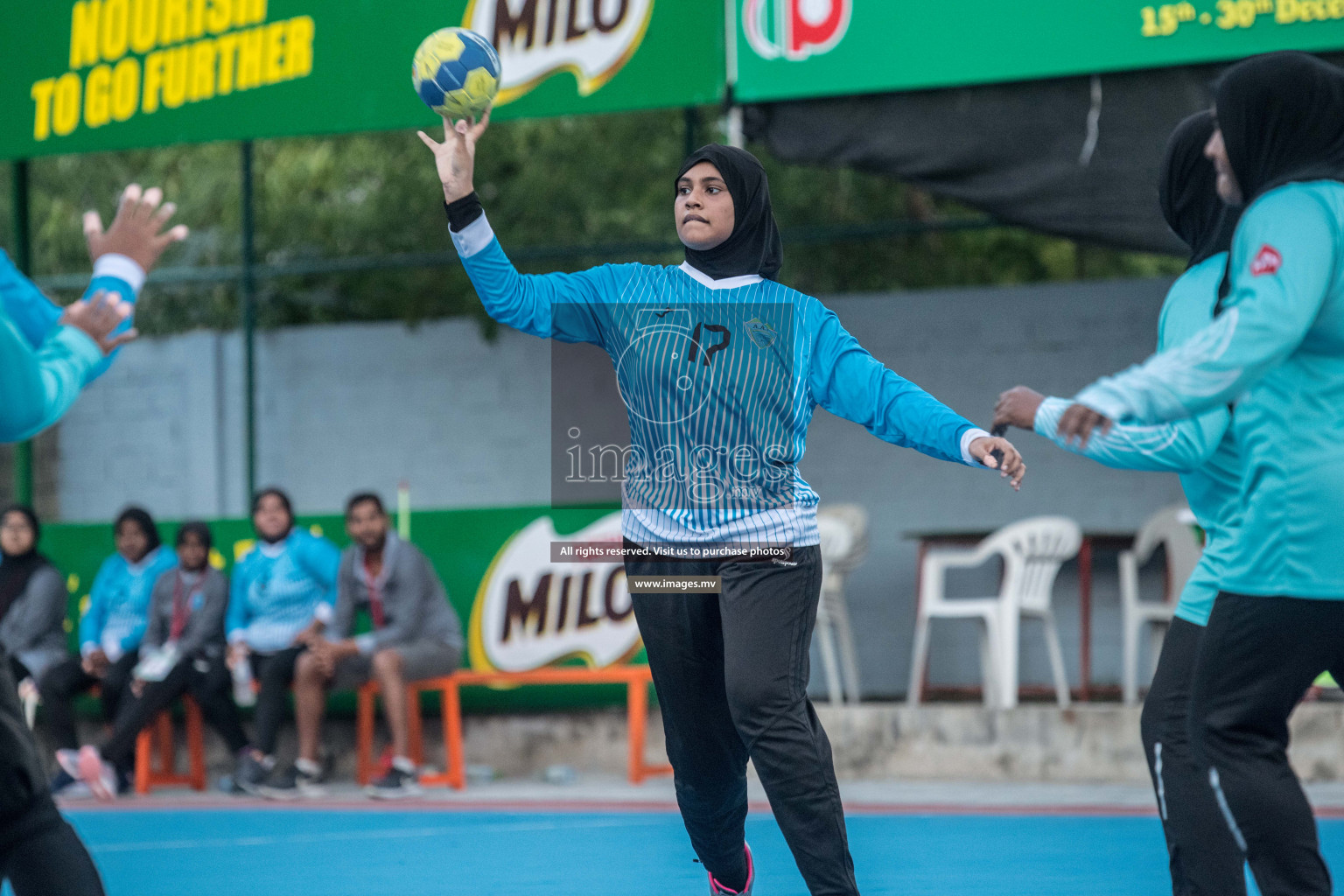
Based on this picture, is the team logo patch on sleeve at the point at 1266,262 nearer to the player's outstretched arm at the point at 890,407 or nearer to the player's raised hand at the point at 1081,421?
the player's raised hand at the point at 1081,421

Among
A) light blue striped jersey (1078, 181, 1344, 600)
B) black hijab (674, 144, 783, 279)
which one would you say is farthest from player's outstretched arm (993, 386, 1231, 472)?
black hijab (674, 144, 783, 279)

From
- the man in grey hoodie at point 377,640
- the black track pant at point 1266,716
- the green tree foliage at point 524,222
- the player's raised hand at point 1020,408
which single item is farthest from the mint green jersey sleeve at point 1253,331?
the green tree foliage at point 524,222

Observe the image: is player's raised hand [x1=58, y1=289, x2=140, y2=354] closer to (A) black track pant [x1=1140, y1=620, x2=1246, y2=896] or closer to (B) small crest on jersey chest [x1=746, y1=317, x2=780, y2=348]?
(B) small crest on jersey chest [x1=746, y1=317, x2=780, y2=348]

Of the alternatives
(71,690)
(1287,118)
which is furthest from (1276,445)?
(71,690)

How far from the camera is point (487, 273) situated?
165 inches

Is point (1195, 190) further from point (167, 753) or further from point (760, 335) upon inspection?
point (167, 753)

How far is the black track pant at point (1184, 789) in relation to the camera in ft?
12.5

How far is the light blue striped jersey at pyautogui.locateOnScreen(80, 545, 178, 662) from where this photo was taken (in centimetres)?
959

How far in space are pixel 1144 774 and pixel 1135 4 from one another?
409cm

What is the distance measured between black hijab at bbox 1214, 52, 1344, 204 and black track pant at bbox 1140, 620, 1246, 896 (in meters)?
1.15

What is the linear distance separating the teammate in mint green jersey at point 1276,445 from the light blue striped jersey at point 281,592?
6701 mm

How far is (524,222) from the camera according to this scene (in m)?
14.3

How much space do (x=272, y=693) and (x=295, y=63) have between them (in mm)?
3905

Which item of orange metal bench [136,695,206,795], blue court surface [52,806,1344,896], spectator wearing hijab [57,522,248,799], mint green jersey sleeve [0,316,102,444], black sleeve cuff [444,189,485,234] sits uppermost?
black sleeve cuff [444,189,485,234]
